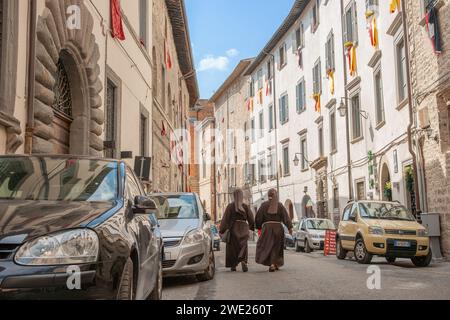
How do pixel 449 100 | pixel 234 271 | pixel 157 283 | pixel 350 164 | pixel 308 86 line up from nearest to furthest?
pixel 157 283, pixel 234 271, pixel 449 100, pixel 350 164, pixel 308 86

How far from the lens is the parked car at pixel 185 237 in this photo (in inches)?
350

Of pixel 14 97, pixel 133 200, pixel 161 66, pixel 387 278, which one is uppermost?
pixel 161 66

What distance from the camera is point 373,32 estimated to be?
2059 cm

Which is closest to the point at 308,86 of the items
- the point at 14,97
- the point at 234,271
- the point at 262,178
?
the point at 262,178

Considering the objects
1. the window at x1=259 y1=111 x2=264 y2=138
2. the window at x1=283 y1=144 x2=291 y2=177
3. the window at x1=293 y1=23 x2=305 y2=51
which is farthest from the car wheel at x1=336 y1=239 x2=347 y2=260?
the window at x1=259 y1=111 x2=264 y2=138

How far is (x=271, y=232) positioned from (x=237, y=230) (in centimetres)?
71

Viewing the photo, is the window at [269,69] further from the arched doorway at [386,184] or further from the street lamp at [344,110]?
the arched doorway at [386,184]

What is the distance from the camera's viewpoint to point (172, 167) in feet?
105

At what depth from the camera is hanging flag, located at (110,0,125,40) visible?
48.7ft

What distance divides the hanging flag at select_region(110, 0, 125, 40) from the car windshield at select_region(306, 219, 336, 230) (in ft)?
33.5

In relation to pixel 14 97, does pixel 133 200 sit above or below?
below

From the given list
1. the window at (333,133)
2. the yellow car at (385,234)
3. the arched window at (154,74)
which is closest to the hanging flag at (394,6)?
the yellow car at (385,234)

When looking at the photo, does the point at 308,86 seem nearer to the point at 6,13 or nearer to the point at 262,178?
the point at 262,178

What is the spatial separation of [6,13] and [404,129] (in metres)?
12.4
